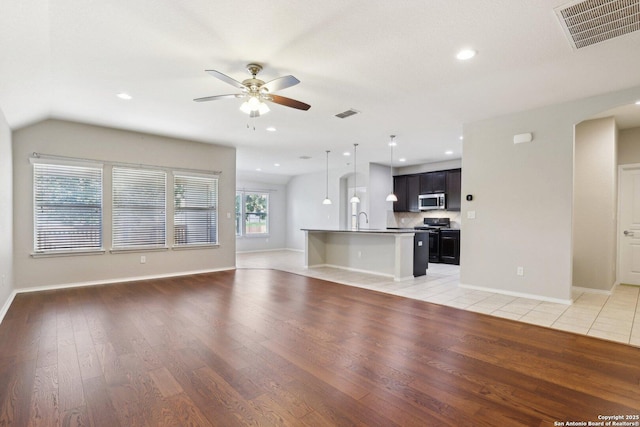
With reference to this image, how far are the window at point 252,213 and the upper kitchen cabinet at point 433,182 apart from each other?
547cm

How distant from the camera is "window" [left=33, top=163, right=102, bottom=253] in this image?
4820 millimetres

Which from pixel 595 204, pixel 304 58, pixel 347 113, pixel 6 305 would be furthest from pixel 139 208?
pixel 595 204

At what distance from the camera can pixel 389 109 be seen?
14.6ft

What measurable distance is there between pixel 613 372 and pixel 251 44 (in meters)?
3.94

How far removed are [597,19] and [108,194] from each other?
21.9 ft

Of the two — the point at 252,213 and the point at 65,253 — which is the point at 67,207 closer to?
the point at 65,253

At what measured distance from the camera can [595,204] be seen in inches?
193

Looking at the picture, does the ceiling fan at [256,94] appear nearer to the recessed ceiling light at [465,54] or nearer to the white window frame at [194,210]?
the recessed ceiling light at [465,54]

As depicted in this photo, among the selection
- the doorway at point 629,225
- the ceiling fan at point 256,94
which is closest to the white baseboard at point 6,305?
the ceiling fan at point 256,94

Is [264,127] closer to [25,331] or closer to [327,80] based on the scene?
[327,80]

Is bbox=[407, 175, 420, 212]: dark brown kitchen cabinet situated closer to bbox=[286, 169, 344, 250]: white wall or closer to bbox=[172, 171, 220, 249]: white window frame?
bbox=[286, 169, 344, 250]: white wall

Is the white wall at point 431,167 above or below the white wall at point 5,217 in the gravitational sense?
above

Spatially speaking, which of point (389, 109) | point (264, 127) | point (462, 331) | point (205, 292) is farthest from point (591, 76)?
point (205, 292)

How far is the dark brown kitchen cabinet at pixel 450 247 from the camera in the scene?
7719 millimetres
